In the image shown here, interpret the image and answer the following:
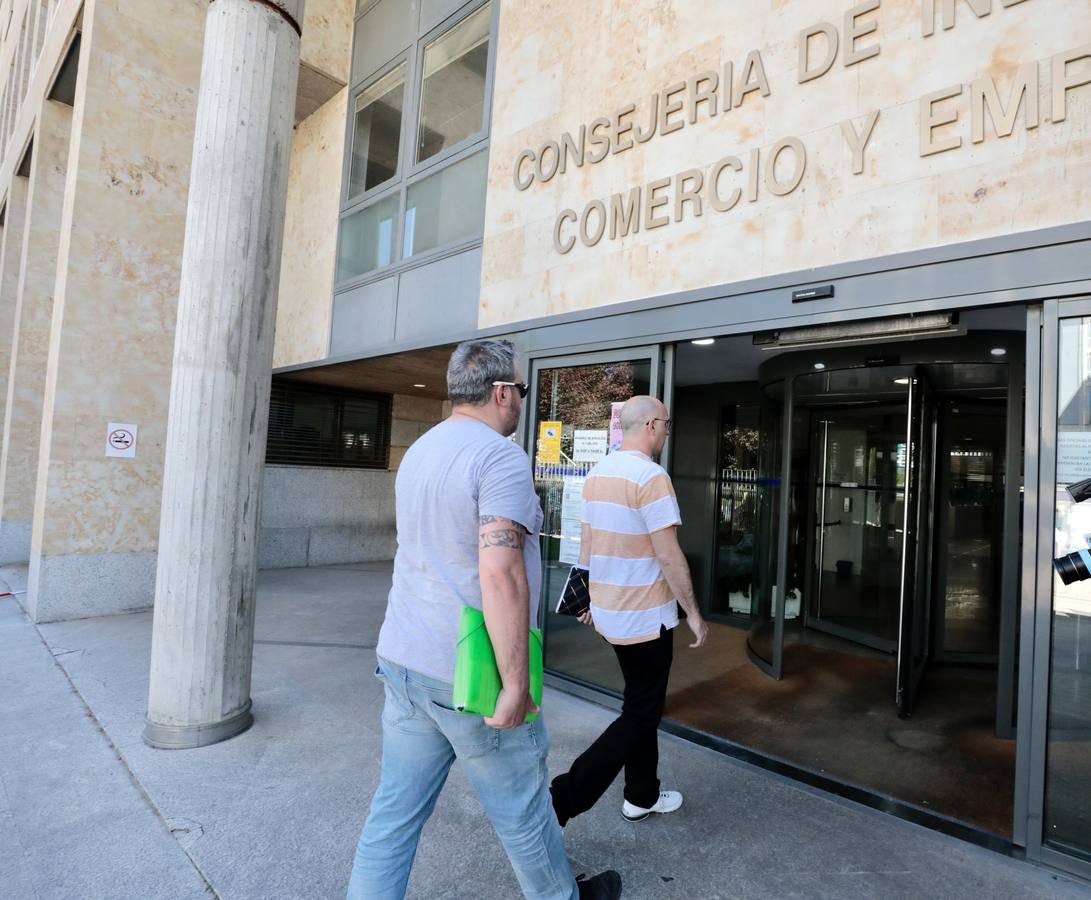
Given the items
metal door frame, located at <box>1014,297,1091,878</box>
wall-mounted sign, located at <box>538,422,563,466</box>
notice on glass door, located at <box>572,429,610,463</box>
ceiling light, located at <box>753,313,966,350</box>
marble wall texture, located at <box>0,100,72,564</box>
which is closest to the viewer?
metal door frame, located at <box>1014,297,1091,878</box>

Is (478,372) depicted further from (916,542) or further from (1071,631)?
(916,542)

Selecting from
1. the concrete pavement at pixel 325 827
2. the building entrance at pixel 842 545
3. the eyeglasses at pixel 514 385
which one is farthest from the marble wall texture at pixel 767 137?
the concrete pavement at pixel 325 827

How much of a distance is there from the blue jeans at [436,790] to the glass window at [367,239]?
6.04 metres

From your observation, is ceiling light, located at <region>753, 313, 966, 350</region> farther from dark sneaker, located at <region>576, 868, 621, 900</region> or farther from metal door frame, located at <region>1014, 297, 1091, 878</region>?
dark sneaker, located at <region>576, 868, 621, 900</region>

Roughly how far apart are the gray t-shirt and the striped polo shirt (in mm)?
927

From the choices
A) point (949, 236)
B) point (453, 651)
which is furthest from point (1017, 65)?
point (453, 651)

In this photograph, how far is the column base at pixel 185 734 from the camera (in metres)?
3.72

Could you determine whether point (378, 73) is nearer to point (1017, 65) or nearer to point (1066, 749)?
point (1017, 65)

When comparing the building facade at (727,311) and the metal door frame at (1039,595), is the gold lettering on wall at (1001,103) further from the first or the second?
the metal door frame at (1039,595)

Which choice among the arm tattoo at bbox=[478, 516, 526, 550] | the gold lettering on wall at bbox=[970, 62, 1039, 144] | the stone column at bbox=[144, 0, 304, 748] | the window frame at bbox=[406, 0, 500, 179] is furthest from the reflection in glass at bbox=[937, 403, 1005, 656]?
the stone column at bbox=[144, 0, 304, 748]

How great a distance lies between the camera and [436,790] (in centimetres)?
201

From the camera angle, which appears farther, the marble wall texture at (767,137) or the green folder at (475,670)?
the marble wall texture at (767,137)

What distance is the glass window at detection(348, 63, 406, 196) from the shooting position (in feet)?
24.4

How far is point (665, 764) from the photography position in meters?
3.71
